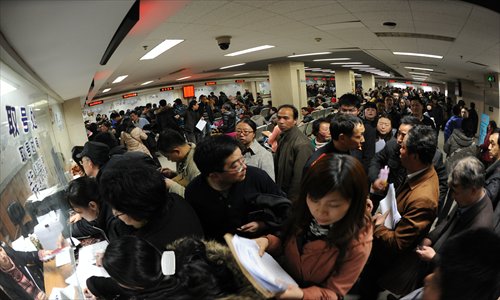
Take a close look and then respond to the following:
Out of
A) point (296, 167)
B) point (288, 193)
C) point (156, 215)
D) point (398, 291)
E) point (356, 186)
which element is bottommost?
point (398, 291)

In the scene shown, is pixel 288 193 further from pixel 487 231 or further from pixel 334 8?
pixel 334 8

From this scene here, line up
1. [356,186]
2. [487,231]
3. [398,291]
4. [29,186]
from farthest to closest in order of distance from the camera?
[29,186]
[398,291]
[356,186]
[487,231]

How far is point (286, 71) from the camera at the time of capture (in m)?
12.4

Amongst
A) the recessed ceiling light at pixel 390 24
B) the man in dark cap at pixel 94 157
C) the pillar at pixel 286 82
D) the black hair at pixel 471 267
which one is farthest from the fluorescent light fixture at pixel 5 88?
the pillar at pixel 286 82

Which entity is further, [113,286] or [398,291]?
[398,291]

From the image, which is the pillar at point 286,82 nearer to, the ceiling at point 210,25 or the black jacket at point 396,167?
the ceiling at point 210,25

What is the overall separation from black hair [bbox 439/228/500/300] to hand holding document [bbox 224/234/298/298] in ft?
1.98

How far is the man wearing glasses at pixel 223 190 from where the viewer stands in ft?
5.89

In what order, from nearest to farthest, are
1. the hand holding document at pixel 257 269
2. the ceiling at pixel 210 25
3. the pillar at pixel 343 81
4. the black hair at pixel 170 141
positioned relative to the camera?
the hand holding document at pixel 257 269
the ceiling at pixel 210 25
the black hair at pixel 170 141
the pillar at pixel 343 81

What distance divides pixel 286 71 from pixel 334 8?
9.08m

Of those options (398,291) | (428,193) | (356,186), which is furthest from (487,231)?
(398,291)

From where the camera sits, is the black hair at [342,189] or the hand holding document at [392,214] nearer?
the black hair at [342,189]

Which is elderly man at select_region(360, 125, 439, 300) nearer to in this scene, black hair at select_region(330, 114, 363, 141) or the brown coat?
the brown coat

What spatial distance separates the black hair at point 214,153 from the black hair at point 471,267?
124cm
